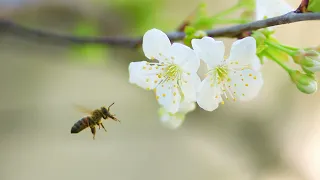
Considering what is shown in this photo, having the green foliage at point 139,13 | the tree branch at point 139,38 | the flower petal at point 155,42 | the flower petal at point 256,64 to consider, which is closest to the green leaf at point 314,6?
the tree branch at point 139,38

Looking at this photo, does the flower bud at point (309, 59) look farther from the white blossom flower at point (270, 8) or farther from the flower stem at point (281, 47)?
the white blossom flower at point (270, 8)

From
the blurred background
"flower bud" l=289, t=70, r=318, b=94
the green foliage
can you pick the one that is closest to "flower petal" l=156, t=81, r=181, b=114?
"flower bud" l=289, t=70, r=318, b=94

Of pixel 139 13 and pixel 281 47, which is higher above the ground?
pixel 139 13

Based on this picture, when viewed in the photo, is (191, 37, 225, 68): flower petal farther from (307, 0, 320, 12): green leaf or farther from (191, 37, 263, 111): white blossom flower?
(307, 0, 320, 12): green leaf

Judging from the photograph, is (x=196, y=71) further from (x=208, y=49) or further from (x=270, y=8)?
(x=270, y=8)

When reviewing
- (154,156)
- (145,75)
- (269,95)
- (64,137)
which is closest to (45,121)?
(64,137)

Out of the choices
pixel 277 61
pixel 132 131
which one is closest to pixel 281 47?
pixel 277 61
